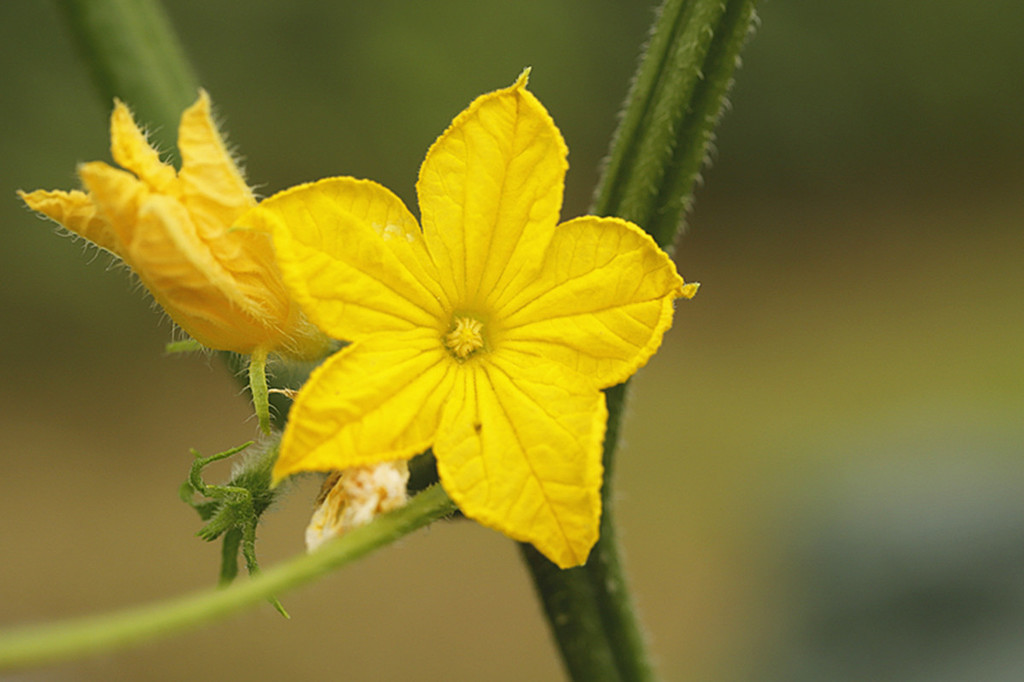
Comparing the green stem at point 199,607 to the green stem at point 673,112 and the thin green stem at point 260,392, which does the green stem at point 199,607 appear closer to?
the thin green stem at point 260,392

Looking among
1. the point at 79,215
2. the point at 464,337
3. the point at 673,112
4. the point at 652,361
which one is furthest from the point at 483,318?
the point at 652,361

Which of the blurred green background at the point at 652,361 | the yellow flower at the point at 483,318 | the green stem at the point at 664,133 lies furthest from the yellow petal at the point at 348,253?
the blurred green background at the point at 652,361

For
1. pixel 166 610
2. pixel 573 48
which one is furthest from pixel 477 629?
pixel 166 610

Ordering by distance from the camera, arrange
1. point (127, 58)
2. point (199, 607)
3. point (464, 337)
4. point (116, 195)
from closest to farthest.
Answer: point (199, 607) < point (116, 195) < point (464, 337) < point (127, 58)

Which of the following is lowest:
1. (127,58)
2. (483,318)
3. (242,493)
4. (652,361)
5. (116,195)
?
(242,493)

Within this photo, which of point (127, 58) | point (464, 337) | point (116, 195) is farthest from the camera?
point (127, 58)

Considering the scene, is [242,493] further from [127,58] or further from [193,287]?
[127,58]

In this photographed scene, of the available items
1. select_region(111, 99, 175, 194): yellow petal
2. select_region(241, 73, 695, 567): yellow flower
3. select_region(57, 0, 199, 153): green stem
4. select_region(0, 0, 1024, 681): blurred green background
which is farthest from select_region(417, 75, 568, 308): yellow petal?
select_region(0, 0, 1024, 681): blurred green background
